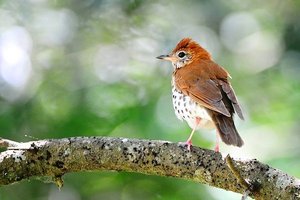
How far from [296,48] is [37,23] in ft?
10.1

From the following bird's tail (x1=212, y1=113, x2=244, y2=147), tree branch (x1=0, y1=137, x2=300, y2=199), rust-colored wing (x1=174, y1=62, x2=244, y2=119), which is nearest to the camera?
tree branch (x1=0, y1=137, x2=300, y2=199)

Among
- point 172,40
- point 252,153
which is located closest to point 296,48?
point 172,40

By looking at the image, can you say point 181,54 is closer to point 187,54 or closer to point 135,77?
point 187,54

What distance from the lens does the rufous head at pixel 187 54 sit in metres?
6.80

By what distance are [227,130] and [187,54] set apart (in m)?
1.71

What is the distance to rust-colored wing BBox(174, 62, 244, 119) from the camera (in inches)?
215

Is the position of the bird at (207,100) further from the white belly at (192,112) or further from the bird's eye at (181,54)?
the bird's eye at (181,54)

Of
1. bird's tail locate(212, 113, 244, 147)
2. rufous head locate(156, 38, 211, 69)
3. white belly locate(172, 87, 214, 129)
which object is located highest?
rufous head locate(156, 38, 211, 69)

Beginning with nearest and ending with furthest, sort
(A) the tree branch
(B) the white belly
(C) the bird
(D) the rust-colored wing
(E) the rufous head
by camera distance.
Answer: (A) the tree branch, (C) the bird, (D) the rust-colored wing, (B) the white belly, (E) the rufous head

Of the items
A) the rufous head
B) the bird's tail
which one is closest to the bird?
the bird's tail

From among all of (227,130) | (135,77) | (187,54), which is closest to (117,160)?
(227,130)

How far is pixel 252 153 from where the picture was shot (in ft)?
21.9

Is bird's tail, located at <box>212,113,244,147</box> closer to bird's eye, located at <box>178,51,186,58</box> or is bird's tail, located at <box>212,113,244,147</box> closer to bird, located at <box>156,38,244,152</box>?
bird, located at <box>156,38,244,152</box>

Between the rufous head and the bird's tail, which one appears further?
the rufous head
